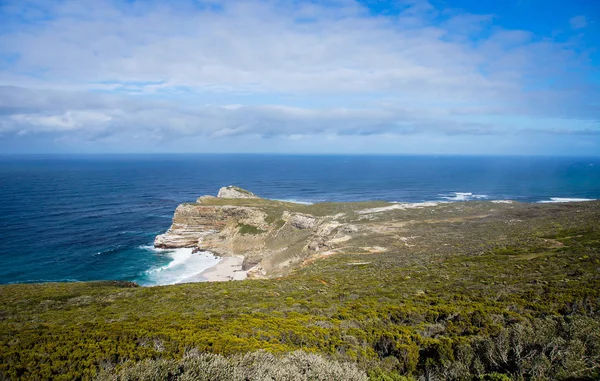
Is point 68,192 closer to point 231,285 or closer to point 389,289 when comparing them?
point 231,285

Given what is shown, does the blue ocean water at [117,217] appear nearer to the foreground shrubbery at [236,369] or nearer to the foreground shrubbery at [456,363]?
the foreground shrubbery at [236,369]

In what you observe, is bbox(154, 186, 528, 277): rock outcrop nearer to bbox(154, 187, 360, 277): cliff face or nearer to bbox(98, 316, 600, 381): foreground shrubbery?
bbox(154, 187, 360, 277): cliff face

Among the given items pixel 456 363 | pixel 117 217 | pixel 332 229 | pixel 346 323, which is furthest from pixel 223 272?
pixel 117 217

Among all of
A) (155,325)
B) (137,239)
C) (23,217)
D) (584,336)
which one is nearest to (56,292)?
(155,325)

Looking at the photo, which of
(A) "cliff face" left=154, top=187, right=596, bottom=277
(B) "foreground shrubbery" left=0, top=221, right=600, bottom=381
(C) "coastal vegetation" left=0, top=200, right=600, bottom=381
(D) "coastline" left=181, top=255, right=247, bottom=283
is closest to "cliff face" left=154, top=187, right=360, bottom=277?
(A) "cliff face" left=154, top=187, right=596, bottom=277

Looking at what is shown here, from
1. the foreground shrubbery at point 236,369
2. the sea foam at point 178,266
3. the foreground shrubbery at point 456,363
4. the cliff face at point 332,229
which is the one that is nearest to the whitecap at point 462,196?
the cliff face at point 332,229

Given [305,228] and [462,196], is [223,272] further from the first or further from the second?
[462,196]
